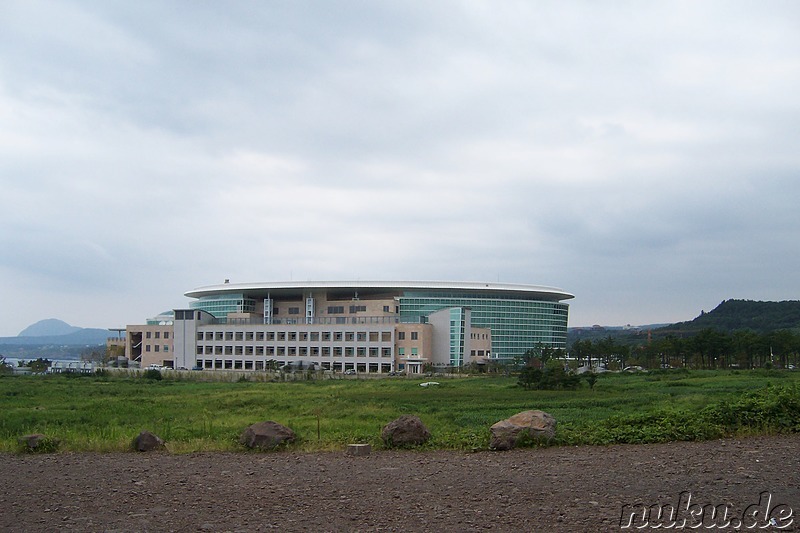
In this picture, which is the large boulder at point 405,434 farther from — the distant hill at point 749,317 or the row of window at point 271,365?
the distant hill at point 749,317

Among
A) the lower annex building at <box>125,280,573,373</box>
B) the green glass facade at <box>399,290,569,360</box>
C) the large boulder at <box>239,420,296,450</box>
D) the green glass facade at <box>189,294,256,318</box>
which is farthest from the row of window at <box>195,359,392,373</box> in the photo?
the large boulder at <box>239,420,296,450</box>

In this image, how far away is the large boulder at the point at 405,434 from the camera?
14.8m

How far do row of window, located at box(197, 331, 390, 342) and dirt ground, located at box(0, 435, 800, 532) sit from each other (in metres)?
80.8

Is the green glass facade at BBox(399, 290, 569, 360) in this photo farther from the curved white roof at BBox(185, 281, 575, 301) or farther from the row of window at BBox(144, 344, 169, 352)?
the row of window at BBox(144, 344, 169, 352)

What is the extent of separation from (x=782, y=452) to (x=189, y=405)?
2617cm

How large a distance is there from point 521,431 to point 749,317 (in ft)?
564

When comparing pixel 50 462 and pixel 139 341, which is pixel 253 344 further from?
pixel 50 462

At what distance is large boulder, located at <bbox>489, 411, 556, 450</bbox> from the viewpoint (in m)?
14.0

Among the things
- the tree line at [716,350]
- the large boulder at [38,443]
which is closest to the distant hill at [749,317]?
the tree line at [716,350]

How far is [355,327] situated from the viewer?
9588cm

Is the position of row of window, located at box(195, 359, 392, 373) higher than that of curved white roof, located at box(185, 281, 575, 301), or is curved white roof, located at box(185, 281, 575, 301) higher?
curved white roof, located at box(185, 281, 575, 301)

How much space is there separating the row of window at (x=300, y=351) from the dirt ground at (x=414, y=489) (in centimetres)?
8076

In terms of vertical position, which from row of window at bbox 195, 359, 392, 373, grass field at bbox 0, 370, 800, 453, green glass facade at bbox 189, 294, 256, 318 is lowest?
row of window at bbox 195, 359, 392, 373

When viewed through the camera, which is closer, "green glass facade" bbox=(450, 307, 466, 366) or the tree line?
the tree line
